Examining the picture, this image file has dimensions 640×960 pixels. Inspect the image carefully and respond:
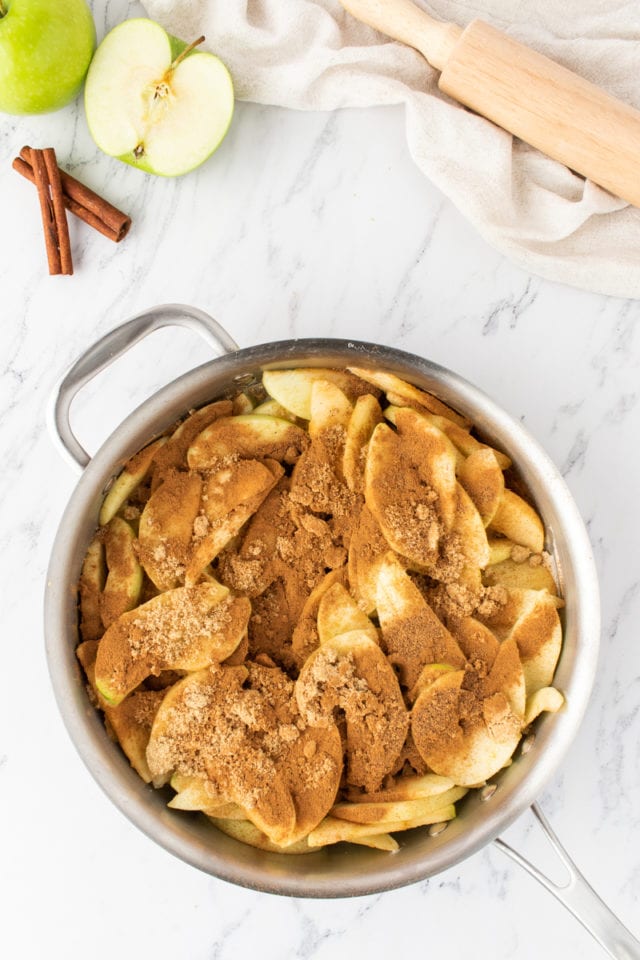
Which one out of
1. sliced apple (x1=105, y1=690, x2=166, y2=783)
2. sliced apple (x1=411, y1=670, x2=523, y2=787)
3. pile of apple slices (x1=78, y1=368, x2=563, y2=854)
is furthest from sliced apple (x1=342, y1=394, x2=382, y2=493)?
sliced apple (x1=105, y1=690, x2=166, y2=783)

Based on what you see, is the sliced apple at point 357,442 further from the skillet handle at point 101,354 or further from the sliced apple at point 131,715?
the sliced apple at point 131,715

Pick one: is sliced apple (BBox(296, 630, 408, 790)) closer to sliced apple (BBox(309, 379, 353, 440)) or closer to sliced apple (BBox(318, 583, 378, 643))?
sliced apple (BBox(318, 583, 378, 643))

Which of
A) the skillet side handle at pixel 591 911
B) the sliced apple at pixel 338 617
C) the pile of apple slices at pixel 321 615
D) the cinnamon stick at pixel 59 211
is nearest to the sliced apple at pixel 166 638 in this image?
the pile of apple slices at pixel 321 615

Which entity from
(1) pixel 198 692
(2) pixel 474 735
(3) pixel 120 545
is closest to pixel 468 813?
(2) pixel 474 735

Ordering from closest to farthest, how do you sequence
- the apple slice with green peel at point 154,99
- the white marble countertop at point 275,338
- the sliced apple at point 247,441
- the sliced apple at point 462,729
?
the sliced apple at point 462,729 < the sliced apple at point 247,441 < the apple slice with green peel at point 154,99 < the white marble countertop at point 275,338

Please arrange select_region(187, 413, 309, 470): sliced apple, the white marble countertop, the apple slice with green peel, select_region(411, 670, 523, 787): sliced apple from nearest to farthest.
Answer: select_region(411, 670, 523, 787): sliced apple
select_region(187, 413, 309, 470): sliced apple
the apple slice with green peel
the white marble countertop

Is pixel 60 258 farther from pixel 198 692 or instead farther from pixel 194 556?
pixel 198 692

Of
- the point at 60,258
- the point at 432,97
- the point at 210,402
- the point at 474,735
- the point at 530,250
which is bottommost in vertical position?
the point at 474,735

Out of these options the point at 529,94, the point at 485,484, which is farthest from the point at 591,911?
the point at 529,94
